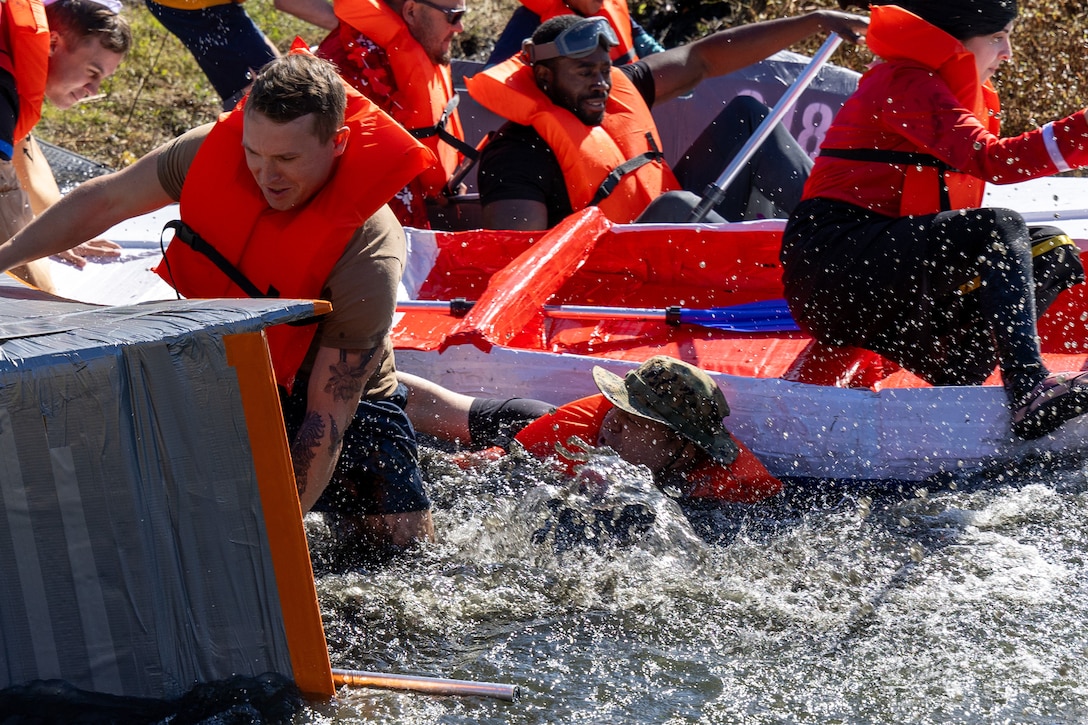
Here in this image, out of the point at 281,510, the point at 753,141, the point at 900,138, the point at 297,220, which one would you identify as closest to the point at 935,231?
the point at 900,138

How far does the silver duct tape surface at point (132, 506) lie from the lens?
2.09m

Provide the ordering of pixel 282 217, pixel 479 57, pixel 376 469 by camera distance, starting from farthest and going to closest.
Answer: pixel 479 57 < pixel 376 469 < pixel 282 217

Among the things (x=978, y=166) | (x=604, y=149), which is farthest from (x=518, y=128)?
(x=978, y=166)

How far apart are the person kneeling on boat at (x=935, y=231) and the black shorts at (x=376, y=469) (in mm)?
1355

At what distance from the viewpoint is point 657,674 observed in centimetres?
266

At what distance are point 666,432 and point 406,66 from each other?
8.34 ft

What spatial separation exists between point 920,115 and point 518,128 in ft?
6.42

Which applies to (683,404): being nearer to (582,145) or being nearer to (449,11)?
(582,145)

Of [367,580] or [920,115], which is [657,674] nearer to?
[367,580]

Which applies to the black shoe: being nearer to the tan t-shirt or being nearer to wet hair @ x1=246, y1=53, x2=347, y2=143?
the tan t-shirt

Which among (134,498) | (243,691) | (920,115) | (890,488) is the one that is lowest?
(890,488)

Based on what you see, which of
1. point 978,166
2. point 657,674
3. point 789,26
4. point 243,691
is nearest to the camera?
point 243,691

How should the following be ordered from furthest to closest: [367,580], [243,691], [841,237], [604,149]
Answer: [604,149] < [841,237] < [367,580] < [243,691]

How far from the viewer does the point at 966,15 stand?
352 cm
